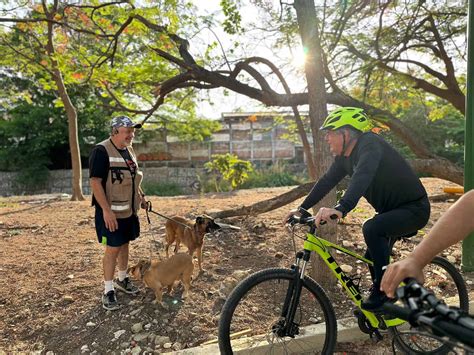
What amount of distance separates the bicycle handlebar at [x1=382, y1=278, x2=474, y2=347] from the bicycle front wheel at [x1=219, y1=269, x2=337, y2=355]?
5.22ft

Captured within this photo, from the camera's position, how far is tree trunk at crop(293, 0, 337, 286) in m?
4.03

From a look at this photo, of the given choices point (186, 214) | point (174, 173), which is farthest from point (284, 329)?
point (174, 173)

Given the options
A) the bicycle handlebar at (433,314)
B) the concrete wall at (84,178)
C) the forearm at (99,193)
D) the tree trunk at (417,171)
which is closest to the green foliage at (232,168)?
the concrete wall at (84,178)

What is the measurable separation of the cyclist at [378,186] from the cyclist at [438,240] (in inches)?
51.9

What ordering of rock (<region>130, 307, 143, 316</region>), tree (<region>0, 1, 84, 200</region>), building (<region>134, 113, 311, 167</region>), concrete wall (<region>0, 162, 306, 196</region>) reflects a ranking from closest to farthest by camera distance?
rock (<region>130, 307, 143, 316</region>)
tree (<region>0, 1, 84, 200</region>)
concrete wall (<region>0, 162, 306, 196</region>)
building (<region>134, 113, 311, 167</region>)

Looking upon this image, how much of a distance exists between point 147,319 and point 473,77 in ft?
15.1

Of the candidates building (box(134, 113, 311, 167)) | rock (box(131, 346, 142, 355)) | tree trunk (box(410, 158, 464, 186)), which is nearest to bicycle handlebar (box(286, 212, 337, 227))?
rock (box(131, 346, 142, 355))

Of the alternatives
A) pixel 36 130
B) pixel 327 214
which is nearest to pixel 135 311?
pixel 327 214

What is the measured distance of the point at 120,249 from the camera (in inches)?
153

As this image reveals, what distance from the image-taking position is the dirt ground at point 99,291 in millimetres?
3230

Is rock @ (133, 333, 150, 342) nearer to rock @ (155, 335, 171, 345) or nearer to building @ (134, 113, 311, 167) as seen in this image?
rock @ (155, 335, 171, 345)

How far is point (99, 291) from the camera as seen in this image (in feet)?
13.2

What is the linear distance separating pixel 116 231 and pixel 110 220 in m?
0.22

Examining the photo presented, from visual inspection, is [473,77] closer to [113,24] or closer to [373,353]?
[373,353]
